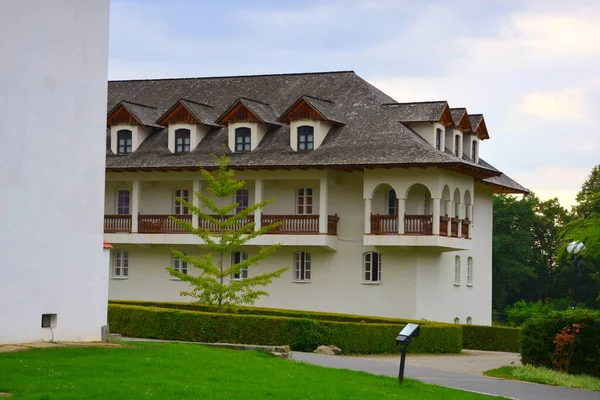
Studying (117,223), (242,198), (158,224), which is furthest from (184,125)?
(117,223)

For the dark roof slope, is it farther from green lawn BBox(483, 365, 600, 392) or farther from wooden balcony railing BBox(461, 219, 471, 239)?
green lawn BBox(483, 365, 600, 392)

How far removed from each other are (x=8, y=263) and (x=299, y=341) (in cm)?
1304

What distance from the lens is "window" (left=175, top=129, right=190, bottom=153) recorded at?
54375 millimetres

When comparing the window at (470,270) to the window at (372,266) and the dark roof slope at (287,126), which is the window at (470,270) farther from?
the window at (372,266)

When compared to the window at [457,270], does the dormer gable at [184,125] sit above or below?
above

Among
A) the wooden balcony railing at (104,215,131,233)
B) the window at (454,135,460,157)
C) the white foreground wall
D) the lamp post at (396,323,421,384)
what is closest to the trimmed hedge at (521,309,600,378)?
the lamp post at (396,323,421,384)

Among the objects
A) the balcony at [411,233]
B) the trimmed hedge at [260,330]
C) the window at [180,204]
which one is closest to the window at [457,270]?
the balcony at [411,233]

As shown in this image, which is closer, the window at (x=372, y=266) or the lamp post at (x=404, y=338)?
the lamp post at (x=404, y=338)

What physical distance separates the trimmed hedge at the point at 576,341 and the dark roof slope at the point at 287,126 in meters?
19.3

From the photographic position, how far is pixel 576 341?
27.6 metres

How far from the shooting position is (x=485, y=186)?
5809cm

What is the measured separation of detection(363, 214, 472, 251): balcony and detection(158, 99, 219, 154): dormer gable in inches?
384

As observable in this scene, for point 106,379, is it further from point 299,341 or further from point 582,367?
point 299,341

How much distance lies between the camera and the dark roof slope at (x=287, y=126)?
1951 inches
